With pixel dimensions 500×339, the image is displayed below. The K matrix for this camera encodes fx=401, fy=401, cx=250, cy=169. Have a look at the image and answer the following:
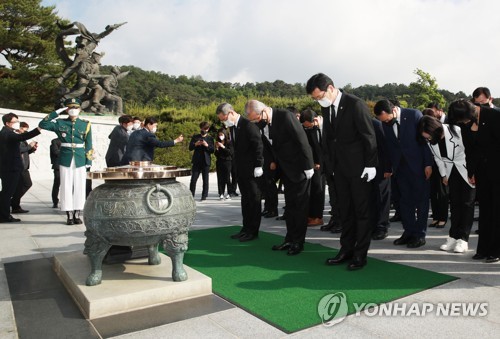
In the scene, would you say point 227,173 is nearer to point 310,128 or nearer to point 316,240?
point 310,128

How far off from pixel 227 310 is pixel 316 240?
2.83 metres

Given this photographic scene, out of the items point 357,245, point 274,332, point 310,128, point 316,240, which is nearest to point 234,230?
point 316,240

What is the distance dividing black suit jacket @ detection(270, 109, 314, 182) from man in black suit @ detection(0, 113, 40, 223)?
5025mm

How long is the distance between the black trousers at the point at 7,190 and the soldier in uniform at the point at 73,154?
1.36 metres

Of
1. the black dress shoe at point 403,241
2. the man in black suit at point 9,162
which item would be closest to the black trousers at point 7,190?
the man in black suit at point 9,162

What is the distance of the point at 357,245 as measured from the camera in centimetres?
434

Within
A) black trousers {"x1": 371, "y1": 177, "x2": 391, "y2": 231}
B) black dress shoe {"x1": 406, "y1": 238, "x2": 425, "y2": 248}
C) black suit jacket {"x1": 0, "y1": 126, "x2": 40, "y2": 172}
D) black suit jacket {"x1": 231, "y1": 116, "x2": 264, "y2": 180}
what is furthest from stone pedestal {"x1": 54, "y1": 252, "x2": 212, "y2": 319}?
black suit jacket {"x1": 0, "y1": 126, "x2": 40, "y2": 172}

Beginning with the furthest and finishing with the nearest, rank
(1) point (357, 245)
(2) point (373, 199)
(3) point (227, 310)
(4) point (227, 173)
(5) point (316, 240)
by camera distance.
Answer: (4) point (227, 173) < (5) point (316, 240) < (2) point (373, 199) < (1) point (357, 245) < (3) point (227, 310)

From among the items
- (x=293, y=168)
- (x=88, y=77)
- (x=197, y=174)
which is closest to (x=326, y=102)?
(x=293, y=168)

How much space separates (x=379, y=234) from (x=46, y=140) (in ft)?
54.6

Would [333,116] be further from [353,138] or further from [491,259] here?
[491,259]

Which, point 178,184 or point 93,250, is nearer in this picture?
point 93,250

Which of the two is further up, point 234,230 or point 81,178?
point 81,178

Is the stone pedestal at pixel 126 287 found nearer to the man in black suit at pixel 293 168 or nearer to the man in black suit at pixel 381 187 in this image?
the man in black suit at pixel 293 168
